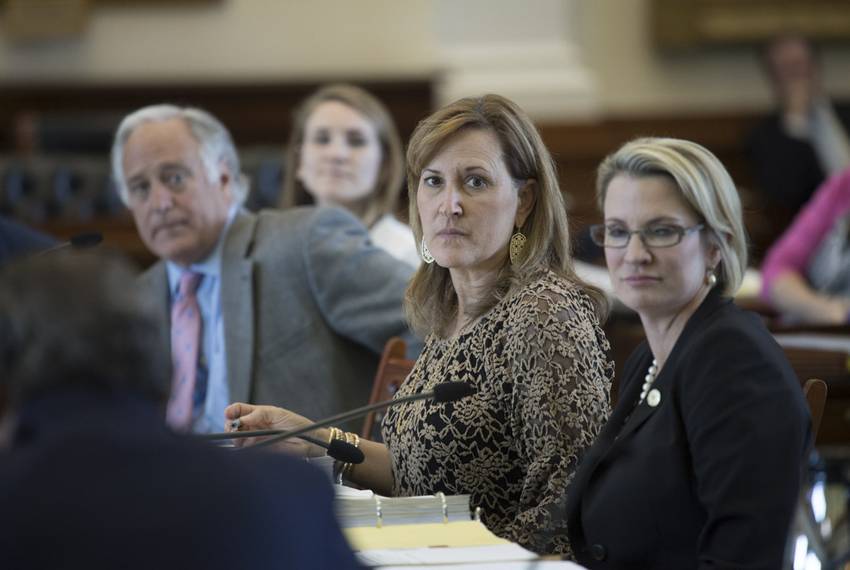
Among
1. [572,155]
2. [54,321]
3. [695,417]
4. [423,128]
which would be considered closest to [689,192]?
[695,417]

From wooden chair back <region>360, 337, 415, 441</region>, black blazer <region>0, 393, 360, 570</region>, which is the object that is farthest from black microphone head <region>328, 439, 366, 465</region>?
black blazer <region>0, 393, 360, 570</region>

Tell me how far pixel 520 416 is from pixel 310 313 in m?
1.28

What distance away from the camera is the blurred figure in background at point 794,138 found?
7.67 m

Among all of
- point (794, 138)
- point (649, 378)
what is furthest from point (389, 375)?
point (794, 138)

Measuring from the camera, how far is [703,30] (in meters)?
8.26

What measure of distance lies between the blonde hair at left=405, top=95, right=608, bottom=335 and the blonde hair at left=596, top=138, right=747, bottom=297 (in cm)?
35

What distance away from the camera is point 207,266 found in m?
3.95

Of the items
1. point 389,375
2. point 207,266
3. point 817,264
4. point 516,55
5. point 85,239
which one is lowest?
point 389,375

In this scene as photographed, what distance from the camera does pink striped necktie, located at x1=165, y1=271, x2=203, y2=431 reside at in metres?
3.82

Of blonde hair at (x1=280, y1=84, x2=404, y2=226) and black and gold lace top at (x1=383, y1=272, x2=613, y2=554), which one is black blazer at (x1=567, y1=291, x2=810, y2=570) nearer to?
black and gold lace top at (x1=383, y1=272, x2=613, y2=554)

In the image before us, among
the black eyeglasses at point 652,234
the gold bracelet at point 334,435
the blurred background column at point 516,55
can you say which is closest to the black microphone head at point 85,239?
the gold bracelet at point 334,435

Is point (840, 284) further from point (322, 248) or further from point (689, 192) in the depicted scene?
point (689, 192)

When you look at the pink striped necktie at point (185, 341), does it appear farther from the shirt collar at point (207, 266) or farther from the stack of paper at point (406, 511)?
the stack of paper at point (406, 511)

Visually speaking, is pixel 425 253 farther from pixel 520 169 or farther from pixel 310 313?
pixel 310 313
